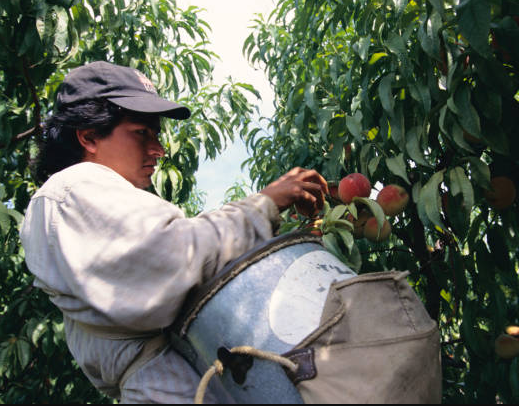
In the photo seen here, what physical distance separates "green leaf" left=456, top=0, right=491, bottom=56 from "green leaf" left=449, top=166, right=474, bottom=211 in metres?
0.27

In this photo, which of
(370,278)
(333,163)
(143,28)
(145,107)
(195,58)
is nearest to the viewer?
(370,278)

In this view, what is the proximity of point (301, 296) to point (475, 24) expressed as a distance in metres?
0.60

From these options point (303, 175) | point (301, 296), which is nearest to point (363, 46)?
point (303, 175)

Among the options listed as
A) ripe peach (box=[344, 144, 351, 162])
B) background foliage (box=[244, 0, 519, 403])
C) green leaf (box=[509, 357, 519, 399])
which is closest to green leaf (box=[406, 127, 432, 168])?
background foliage (box=[244, 0, 519, 403])

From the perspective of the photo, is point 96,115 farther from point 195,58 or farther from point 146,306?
point 195,58

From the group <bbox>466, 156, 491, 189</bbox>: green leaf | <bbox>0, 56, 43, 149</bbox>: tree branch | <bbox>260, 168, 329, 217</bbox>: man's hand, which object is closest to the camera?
<bbox>260, 168, 329, 217</bbox>: man's hand

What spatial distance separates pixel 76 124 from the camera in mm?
927

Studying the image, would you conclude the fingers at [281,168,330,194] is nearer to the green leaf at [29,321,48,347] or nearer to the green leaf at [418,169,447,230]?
the green leaf at [418,169,447,230]

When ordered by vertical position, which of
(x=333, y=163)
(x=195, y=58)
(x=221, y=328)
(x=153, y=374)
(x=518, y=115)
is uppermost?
(x=195, y=58)

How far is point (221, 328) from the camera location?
618mm

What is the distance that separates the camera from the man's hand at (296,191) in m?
0.76

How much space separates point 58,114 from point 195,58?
1692 millimetres

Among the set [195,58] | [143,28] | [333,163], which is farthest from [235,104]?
[333,163]

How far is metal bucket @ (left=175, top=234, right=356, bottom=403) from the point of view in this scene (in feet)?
1.91
